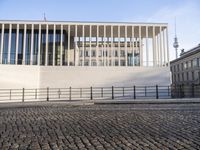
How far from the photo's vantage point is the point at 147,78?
92.5ft

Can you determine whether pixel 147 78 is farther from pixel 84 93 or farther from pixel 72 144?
pixel 72 144

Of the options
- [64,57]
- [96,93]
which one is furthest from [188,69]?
[96,93]

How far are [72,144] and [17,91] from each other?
68.0 ft

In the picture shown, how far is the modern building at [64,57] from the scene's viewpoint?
2777 centimetres

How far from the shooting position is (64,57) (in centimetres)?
3284

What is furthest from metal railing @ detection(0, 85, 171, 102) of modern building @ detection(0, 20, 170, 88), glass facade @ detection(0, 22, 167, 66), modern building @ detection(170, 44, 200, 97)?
modern building @ detection(170, 44, 200, 97)

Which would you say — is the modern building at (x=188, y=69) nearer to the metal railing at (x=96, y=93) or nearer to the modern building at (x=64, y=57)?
the modern building at (x=64, y=57)

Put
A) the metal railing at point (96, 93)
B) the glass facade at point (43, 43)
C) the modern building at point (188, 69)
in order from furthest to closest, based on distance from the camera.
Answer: the modern building at point (188, 69)
the glass facade at point (43, 43)
the metal railing at point (96, 93)

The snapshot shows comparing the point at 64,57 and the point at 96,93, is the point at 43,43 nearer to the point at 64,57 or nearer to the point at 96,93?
the point at 64,57

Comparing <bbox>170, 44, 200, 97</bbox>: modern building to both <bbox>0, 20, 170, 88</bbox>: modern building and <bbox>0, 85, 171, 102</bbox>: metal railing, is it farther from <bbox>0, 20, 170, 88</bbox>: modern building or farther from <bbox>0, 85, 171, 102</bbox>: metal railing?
<bbox>0, 85, 171, 102</bbox>: metal railing

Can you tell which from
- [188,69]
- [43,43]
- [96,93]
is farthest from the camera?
[188,69]

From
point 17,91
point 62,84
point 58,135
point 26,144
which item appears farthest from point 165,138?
point 62,84

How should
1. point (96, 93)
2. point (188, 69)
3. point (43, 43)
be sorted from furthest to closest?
point (188, 69) < point (43, 43) < point (96, 93)

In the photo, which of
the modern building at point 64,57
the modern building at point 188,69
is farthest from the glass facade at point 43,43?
the modern building at point 188,69
